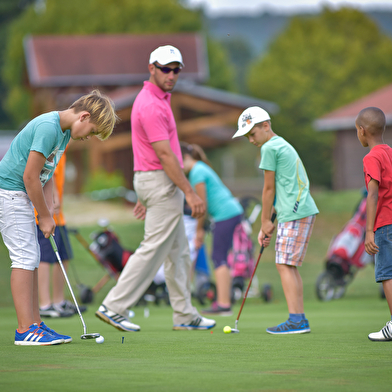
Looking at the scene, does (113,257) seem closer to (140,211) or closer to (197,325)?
(140,211)

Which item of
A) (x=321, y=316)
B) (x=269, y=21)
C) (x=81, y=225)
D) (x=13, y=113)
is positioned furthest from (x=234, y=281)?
(x=269, y=21)

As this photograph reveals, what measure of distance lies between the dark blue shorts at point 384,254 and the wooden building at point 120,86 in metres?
22.0

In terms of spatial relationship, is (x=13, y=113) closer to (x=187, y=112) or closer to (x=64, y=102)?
(x=64, y=102)

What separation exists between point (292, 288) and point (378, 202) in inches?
37.5

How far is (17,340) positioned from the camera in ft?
15.1

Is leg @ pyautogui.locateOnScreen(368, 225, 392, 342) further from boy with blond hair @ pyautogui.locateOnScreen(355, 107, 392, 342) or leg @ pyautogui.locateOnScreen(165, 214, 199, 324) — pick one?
leg @ pyautogui.locateOnScreen(165, 214, 199, 324)

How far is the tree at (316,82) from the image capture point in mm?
44438

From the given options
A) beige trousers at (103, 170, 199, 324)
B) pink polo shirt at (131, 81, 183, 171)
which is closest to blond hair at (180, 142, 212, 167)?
pink polo shirt at (131, 81, 183, 171)

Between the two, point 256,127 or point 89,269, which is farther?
point 89,269

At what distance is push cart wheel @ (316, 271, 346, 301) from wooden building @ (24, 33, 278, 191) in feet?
57.0

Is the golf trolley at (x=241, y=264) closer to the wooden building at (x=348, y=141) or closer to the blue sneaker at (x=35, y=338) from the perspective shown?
the blue sneaker at (x=35, y=338)

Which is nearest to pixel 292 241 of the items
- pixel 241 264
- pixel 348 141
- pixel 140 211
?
pixel 140 211

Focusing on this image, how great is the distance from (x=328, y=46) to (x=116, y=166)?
70.5 ft

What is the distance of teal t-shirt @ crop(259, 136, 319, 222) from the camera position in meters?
5.46
